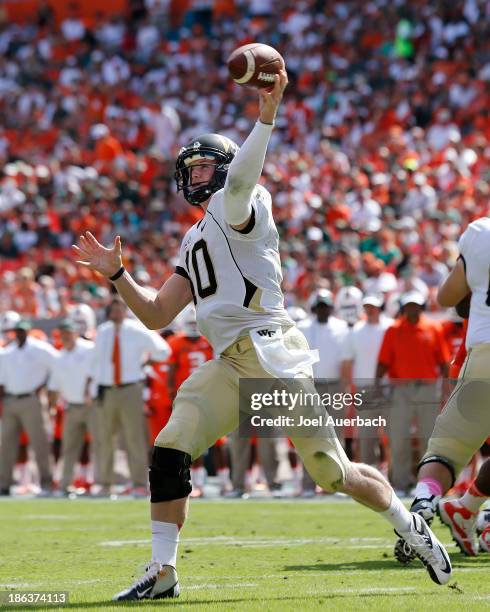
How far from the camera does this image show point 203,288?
224 inches

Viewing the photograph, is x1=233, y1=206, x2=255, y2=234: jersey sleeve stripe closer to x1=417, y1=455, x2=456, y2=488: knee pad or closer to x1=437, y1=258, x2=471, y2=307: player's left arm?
x1=437, y1=258, x2=471, y2=307: player's left arm

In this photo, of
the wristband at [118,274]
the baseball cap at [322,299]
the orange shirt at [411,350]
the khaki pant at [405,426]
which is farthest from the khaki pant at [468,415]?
the baseball cap at [322,299]

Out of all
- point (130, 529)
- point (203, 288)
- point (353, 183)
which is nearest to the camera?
point (203, 288)

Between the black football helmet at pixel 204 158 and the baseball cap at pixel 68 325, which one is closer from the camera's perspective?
the black football helmet at pixel 204 158

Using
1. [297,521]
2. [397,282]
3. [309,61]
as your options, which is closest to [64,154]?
[309,61]

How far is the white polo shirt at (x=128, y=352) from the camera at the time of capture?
12898 mm

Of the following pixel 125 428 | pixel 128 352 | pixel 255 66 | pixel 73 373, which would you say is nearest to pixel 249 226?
pixel 255 66

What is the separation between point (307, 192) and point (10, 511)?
342 inches

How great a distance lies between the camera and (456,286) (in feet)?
20.8

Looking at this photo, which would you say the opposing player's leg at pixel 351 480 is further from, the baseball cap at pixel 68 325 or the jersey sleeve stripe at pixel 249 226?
the baseball cap at pixel 68 325

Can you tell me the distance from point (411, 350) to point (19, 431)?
4.27 metres

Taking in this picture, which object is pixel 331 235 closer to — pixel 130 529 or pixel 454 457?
pixel 130 529

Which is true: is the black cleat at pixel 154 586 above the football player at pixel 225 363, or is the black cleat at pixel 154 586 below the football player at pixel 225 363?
below

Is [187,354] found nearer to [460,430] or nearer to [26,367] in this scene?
[26,367]
